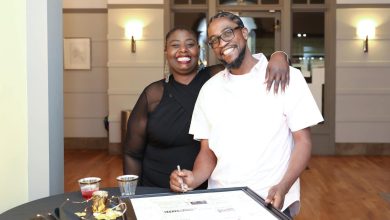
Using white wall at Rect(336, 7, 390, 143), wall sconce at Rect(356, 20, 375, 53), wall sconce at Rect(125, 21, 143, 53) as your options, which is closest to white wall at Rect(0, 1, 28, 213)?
wall sconce at Rect(125, 21, 143, 53)

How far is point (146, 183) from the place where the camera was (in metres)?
2.47

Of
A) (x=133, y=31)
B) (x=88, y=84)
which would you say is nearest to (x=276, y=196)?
(x=133, y=31)

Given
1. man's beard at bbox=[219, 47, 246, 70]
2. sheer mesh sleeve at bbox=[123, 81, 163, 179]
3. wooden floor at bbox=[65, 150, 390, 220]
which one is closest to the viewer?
man's beard at bbox=[219, 47, 246, 70]

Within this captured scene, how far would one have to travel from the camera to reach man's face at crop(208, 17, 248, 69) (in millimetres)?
1814

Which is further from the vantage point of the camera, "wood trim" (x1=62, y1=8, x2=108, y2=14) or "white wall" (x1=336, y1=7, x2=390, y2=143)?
"wood trim" (x1=62, y1=8, x2=108, y2=14)

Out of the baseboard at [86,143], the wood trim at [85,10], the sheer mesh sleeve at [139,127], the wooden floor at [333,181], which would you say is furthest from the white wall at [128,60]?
the sheer mesh sleeve at [139,127]

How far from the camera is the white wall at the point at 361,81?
806 centimetres

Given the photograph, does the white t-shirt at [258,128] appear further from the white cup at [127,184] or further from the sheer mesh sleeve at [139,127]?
the sheer mesh sleeve at [139,127]

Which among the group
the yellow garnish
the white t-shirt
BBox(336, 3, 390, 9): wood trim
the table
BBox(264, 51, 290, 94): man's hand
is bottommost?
the table

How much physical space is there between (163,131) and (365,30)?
662 cm

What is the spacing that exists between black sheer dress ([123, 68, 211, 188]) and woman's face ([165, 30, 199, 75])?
123 millimetres

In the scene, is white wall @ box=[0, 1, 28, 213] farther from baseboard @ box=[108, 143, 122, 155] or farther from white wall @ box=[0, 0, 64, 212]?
baseboard @ box=[108, 143, 122, 155]

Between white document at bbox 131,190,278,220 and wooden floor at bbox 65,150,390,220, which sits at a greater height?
white document at bbox 131,190,278,220

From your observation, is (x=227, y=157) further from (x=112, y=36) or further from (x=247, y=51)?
(x=112, y=36)
